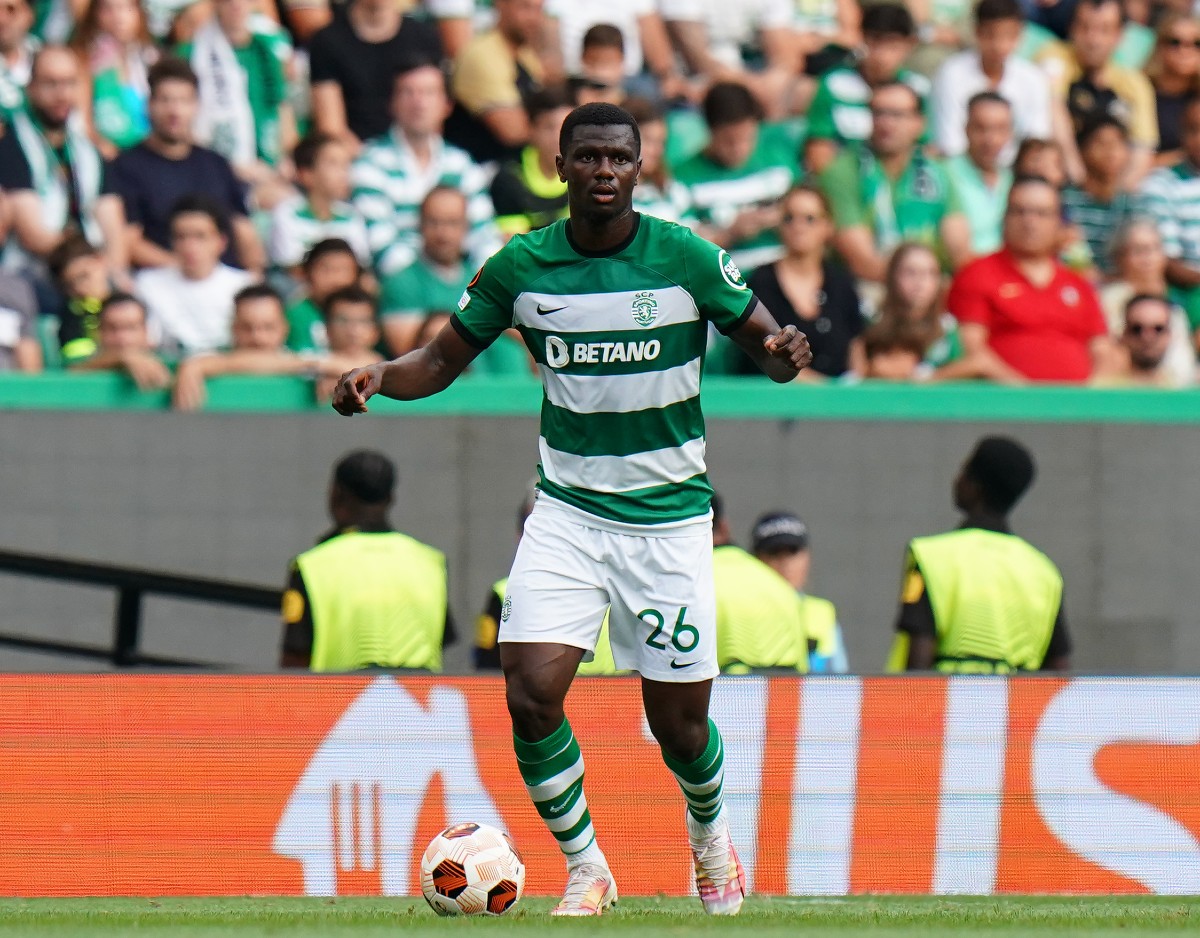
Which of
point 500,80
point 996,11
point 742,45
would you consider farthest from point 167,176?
point 996,11

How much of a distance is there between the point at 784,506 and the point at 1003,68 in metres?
3.54

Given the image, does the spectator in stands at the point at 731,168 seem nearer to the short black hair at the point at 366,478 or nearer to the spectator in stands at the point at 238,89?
the spectator in stands at the point at 238,89

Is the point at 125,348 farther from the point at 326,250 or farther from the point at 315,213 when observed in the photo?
the point at 315,213

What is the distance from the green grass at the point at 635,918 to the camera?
5957 mm

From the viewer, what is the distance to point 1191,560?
11461 mm

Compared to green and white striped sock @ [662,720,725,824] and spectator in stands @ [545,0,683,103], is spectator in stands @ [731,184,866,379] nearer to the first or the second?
spectator in stands @ [545,0,683,103]

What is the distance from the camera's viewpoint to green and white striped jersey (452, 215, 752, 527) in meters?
6.34

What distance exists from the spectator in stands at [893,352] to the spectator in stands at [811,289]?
11cm

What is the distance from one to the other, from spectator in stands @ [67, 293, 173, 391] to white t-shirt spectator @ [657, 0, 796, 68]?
4.65 metres

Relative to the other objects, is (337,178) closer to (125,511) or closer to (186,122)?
(186,122)

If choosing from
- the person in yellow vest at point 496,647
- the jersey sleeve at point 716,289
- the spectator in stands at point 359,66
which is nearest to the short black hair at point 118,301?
the spectator in stands at point 359,66

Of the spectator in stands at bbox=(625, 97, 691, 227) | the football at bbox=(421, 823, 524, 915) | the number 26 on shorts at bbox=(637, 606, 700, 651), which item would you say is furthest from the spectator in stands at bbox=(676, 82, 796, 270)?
the football at bbox=(421, 823, 524, 915)

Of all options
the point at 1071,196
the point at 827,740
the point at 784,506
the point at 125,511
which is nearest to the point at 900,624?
the point at 827,740

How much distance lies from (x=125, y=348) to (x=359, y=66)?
9.07 feet
